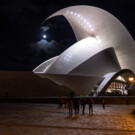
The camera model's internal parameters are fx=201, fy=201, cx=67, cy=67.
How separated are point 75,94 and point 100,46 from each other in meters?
5.77

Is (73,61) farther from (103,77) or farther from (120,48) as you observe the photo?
(120,48)

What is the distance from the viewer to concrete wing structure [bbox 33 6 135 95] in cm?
1916

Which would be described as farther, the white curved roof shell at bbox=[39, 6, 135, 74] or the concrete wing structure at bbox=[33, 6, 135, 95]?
the white curved roof shell at bbox=[39, 6, 135, 74]

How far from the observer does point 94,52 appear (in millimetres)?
20156

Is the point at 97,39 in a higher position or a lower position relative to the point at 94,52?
higher

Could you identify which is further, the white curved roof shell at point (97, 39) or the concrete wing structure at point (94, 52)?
the white curved roof shell at point (97, 39)

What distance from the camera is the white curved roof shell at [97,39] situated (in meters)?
19.5

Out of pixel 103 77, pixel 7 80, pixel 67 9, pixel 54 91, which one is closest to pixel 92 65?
pixel 103 77

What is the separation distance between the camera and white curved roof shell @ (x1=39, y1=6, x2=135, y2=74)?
1950cm

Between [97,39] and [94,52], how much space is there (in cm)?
230

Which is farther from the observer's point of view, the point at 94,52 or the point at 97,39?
the point at 97,39

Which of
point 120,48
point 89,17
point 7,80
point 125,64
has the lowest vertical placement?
point 7,80

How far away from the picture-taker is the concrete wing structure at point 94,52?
62.8 ft

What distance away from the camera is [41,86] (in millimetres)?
21172
